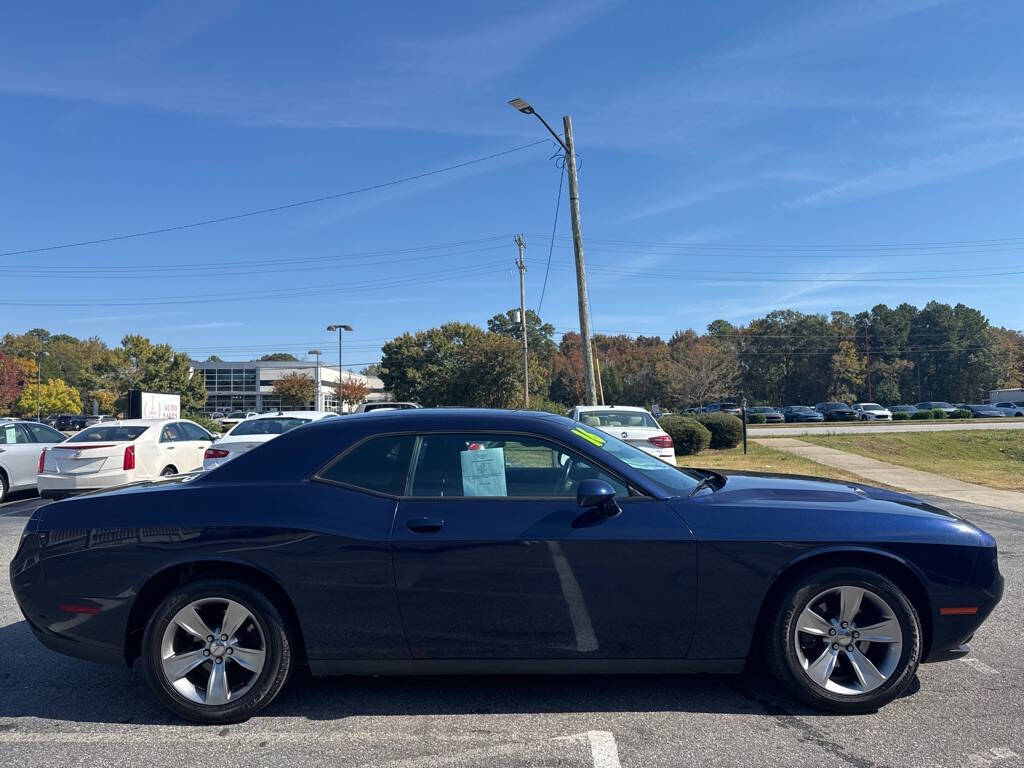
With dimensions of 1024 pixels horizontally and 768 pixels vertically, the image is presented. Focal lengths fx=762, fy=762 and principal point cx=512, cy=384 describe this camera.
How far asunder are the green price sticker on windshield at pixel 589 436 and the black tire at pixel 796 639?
3.97ft

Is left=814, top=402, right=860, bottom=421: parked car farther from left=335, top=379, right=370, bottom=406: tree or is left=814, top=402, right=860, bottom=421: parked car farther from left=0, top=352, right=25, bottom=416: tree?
left=0, top=352, right=25, bottom=416: tree

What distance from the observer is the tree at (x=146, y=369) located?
63.1m

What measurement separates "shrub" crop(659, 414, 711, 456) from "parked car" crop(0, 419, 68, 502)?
47.8ft

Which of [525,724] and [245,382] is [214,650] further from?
[245,382]

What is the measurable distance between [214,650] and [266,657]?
0.89 ft

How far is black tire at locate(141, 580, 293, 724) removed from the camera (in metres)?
3.69

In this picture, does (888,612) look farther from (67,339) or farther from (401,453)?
(67,339)

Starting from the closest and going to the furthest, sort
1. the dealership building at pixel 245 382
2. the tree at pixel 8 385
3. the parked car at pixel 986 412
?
the parked car at pixel 986 412, the tree at pixel 8 385, the dealership building at pixel 245 382

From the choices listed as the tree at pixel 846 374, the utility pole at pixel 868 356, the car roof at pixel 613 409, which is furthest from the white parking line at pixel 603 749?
the utility pole at pixel 868 356

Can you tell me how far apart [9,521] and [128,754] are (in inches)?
365

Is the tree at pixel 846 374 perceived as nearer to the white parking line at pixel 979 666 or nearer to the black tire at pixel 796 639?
the white parking line at pixel 979 666

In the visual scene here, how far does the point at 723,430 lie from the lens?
22.5 m

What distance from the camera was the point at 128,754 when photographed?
3391 millimetres

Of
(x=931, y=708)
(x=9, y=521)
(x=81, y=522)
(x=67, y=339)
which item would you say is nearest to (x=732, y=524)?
(x=931, y=708)
